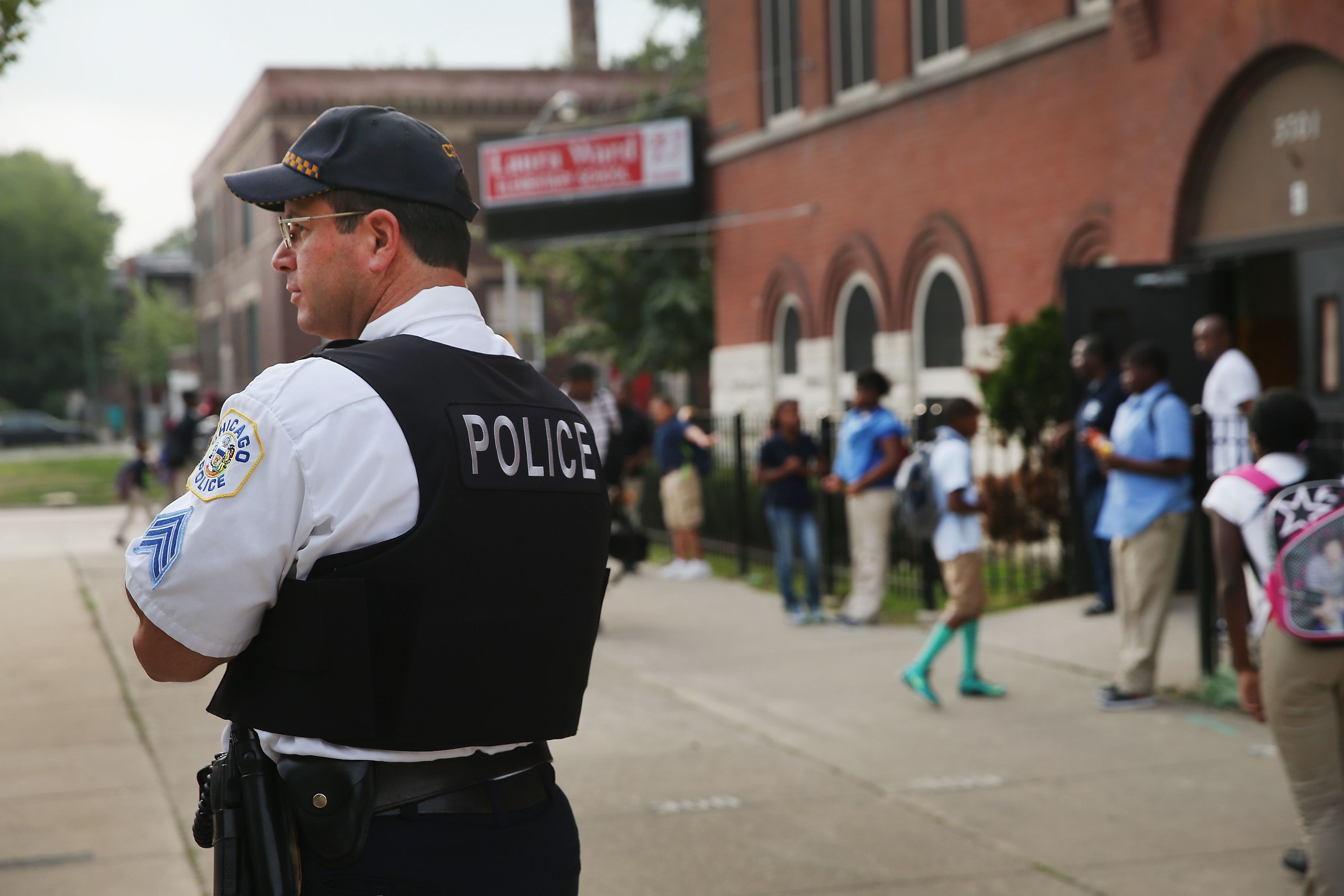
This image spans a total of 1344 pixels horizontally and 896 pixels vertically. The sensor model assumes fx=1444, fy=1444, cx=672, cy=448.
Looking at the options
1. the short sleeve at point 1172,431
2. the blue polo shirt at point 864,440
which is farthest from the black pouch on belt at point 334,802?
the blue polo shirt at point 864,440

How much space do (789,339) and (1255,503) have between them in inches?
651

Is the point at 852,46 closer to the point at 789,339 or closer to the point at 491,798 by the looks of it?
the point at 789,339

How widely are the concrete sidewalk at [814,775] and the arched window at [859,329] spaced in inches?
342

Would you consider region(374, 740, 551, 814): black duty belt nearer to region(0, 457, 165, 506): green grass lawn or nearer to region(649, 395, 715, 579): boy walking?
region(649, 395, 715, 579): boy walking

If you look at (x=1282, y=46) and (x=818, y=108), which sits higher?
(x=818, y=108)

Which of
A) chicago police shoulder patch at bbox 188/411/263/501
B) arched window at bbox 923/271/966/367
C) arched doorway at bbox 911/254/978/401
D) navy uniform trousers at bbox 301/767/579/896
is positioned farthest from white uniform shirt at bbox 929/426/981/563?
arched window at bbox 923/271/966/367

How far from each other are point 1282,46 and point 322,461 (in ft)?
34.4

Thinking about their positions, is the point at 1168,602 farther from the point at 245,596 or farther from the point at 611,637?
the point at 245,596

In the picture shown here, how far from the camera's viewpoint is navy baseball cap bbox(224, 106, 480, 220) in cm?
225

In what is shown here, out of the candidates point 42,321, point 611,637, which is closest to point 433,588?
point 611,637

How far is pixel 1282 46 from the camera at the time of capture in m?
10.7

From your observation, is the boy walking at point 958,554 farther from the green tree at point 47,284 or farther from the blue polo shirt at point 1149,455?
the green tree at point 47,284

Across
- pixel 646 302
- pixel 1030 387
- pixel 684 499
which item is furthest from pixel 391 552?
pixel 646 302

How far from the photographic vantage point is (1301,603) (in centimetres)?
440
